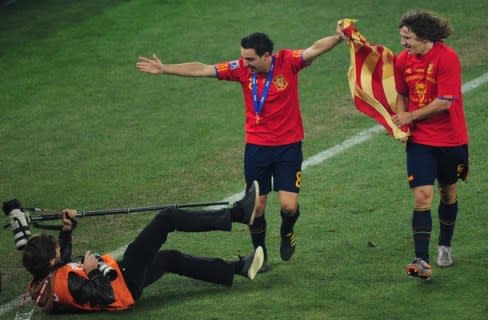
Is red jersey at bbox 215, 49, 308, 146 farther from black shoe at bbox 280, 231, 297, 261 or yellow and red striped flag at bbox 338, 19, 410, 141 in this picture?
black shoe at bbox 280, 231, 297, 261

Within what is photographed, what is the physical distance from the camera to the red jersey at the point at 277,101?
43.2ft

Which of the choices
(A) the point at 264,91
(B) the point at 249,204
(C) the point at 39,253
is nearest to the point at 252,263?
(B) the point at 249,204

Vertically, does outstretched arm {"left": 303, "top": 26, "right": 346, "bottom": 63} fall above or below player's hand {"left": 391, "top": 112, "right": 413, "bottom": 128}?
above

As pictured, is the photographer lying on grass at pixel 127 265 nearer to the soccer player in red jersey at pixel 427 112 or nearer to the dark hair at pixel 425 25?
the soccer player in red jersey at pixel 427 112

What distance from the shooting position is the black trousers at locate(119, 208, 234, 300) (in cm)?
1226

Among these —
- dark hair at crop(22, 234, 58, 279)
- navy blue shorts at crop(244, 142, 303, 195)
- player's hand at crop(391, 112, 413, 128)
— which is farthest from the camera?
navy blue shorts at crop(244, 142, 303, 195)

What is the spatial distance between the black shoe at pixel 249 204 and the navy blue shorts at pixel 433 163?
1.35m

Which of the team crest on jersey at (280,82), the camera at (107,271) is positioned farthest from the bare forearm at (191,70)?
the camera at (107,271)

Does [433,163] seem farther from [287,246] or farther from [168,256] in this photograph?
[168,256]

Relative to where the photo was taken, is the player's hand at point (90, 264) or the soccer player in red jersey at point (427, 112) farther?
the soccer player in red jersey at point (427, 112)

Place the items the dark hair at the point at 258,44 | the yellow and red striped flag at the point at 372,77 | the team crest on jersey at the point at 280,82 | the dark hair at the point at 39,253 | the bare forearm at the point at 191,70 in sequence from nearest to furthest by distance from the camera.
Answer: the dark hair at the point at 39,253
the dark hair at the point at 258,44
the yellow and red striped flag at the point at 372,77
the team crest on jersey at the point at 280,82
the bare forearm at the point at 191,70

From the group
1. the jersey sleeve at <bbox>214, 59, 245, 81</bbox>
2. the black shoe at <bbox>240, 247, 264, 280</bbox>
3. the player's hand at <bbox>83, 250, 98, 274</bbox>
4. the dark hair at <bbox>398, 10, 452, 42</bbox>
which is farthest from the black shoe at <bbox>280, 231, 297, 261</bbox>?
the dark hair at <bbox>398, 10, 452, 42</bbox>

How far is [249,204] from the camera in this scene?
1272 cm

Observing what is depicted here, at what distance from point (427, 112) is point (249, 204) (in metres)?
1.74
